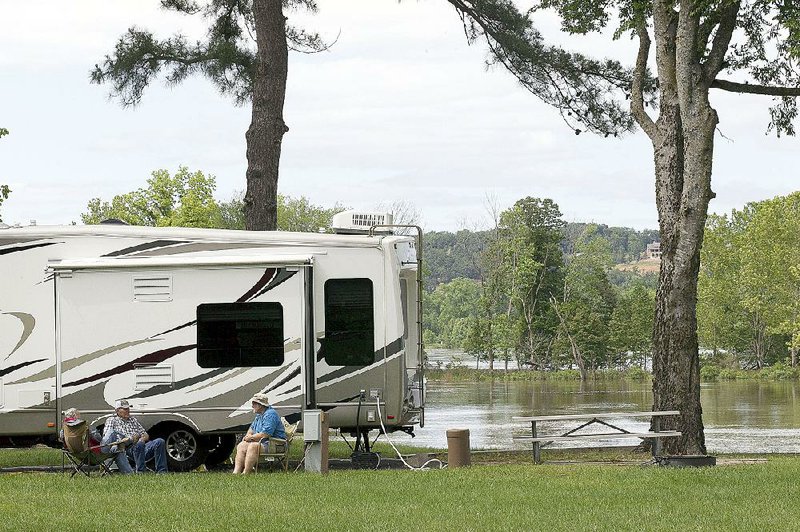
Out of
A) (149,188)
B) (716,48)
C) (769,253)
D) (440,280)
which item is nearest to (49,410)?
(716,48)

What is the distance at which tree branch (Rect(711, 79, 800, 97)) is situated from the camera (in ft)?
58.7

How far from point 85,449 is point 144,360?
57.5 inches

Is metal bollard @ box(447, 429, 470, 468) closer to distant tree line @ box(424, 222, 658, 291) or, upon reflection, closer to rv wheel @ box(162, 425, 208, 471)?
rv wheel @ box(162, 425, 208, 471)

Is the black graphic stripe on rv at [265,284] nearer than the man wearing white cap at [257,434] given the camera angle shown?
No

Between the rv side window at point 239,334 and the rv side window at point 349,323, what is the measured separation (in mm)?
612

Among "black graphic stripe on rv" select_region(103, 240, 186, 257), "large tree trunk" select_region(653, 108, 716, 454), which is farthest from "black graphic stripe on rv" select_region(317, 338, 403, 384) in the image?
"large tree trunk" select_region(653, 108, 716, 454)

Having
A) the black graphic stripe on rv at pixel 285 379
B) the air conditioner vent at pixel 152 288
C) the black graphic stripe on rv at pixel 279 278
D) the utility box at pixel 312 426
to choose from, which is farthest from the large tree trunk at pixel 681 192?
the air conditioner vent at pixel 152 288

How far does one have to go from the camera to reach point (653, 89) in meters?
21.1

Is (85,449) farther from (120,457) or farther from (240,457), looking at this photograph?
(240,457)

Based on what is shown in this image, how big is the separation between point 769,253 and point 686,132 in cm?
5994

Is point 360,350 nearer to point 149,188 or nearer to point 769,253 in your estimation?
point 149,188

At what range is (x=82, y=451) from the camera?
1384cm

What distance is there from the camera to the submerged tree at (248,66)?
21.1 meters

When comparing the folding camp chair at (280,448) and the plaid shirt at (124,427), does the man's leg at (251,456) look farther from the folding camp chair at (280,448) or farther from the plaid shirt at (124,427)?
the plaid shirt at (124,427)
